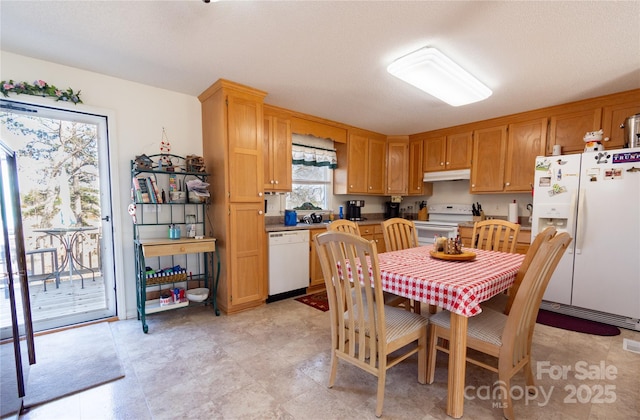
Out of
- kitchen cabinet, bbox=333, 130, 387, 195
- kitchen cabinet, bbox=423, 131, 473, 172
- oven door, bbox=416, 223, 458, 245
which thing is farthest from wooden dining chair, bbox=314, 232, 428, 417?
kitchen cabinet, bbox=423, 131, 473, 172

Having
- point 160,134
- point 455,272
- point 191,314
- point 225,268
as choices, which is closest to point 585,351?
point 455,272

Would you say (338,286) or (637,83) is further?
(637,83)

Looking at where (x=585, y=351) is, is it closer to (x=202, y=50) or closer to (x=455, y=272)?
(x=455, y=272)

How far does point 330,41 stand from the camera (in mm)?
2016

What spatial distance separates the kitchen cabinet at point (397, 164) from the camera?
4.82 meters

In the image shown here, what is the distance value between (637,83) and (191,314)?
198 inches

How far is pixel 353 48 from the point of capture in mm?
2098

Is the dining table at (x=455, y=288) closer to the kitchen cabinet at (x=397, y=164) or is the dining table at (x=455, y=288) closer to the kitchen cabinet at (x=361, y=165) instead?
the kitchen cabinet at (x=361, y=165)

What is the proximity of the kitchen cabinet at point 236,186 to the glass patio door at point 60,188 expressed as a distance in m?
1.01

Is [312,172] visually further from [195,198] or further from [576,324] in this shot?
[576,324]

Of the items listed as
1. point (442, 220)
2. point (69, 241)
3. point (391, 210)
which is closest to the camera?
point (69, 241)

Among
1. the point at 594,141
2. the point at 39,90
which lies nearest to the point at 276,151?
the point at 39,90

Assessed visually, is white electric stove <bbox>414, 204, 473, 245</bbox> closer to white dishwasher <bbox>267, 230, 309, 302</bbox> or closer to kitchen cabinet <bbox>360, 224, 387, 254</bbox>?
kitchen cabinet <bbox>360, 224, 387, 254</bbox>

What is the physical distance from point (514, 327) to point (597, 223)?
219 cm
